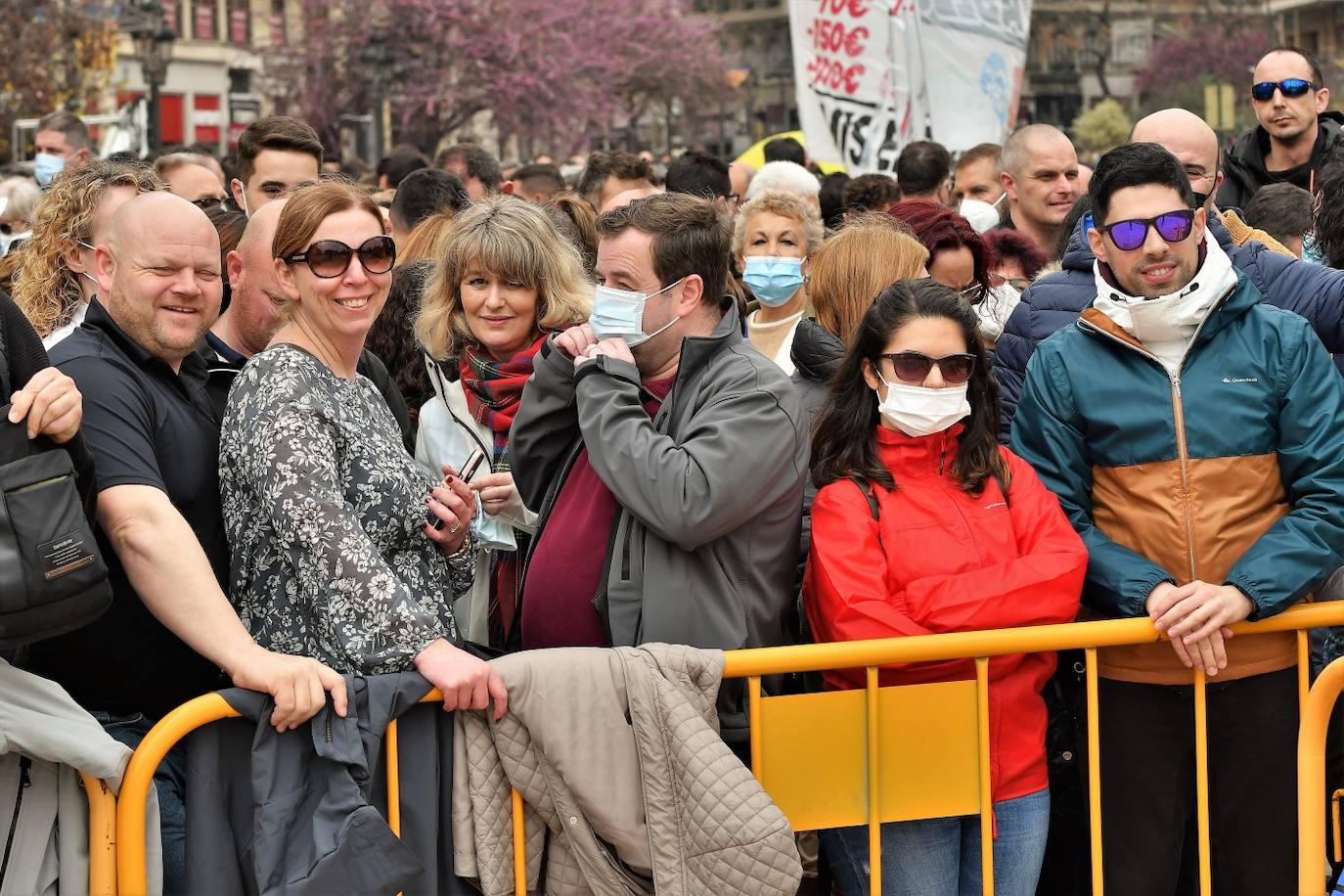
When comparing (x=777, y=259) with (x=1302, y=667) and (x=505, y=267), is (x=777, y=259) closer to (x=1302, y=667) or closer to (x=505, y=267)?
(x=505, y=267)

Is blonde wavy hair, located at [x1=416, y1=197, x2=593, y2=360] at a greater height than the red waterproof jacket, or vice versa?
blonde wavy hair, located at [x1=416, y1=197, x2=593, y2=360]

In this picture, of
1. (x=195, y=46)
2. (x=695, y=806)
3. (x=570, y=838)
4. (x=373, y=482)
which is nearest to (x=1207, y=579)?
(x=695, y=806)

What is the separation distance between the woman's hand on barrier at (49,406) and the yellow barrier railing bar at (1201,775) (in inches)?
102

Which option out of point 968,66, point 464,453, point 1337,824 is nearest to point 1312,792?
point 1337,824

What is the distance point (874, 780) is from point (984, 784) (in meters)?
0.27

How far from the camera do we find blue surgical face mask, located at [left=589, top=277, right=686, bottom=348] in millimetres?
3787

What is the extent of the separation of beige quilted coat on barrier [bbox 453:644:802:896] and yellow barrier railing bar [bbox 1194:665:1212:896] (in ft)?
3.72

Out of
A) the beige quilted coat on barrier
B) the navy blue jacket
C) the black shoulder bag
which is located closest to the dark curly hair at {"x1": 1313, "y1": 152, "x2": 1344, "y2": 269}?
the navy blue jacket

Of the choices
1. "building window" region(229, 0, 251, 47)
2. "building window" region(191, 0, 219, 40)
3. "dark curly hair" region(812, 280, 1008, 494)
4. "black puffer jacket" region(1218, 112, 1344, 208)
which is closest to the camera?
"dark curly hair" region(812, 280, 1008, 494)

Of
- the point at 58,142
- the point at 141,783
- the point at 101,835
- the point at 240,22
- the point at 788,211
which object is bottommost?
the point at 101,835

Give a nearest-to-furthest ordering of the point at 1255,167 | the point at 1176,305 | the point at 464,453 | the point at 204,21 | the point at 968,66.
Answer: the point at 1176,305 → the point at 464,453 → the point at 1255,167 → the point at 968,66 → the point at 204,21

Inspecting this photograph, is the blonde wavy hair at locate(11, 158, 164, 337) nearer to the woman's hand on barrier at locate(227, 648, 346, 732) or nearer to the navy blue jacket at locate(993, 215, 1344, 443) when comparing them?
the woman's hand on barrier at locate(227, 648, 346, 732)

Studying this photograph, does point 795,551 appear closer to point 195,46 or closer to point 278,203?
point 278,203

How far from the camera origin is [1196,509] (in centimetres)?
380
